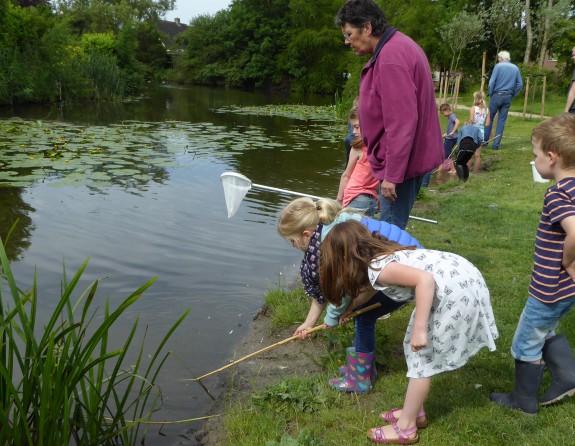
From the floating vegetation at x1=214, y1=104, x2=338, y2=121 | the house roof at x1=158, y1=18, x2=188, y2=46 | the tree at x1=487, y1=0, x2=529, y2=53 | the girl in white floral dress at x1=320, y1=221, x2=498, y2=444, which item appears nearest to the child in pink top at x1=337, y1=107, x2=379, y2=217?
the girl in white floral dress at x1=320, y1=221, x2=498, y2=444

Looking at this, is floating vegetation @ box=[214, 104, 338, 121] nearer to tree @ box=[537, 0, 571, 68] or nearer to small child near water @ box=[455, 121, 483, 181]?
tree @ box=[537, 0, 571, 68]

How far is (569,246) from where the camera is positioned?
2180mm

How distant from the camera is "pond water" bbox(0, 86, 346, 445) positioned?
4117 millimetres

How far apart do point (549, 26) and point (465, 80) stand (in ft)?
26.4

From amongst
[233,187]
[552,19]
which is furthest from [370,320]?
[552,19]

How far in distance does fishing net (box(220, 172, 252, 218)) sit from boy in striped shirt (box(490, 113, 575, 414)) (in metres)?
2.40

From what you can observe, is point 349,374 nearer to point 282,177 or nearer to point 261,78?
point 282,177

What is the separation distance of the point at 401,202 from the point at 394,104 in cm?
64

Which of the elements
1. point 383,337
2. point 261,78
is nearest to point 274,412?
point 383,337

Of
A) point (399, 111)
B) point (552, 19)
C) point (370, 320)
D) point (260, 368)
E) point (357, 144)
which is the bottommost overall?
point (260, 368)

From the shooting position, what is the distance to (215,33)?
5122cm

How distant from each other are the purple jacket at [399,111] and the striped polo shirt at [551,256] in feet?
3.35

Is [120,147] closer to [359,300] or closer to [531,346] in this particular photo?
[359,300]

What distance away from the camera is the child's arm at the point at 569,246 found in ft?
7.04
